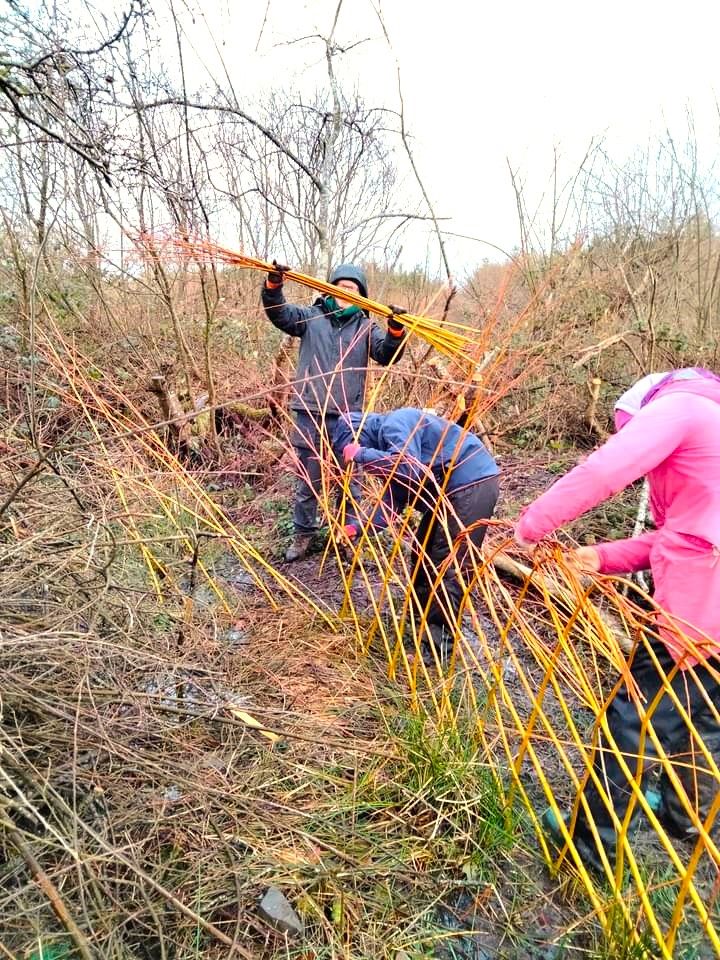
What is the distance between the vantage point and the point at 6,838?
1295 millimetres

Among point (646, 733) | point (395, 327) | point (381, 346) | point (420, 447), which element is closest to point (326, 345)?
point (381, 346)

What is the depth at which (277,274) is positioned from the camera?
3.16m

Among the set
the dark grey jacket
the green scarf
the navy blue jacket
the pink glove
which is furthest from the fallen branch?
the green scarf

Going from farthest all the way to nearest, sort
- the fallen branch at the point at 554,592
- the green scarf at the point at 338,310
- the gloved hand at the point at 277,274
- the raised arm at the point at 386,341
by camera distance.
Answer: the green scarf at the point at 338,310 → the raised arm at the point at 386,341 → the gloved hand at the point at 277,274 → the fallen branch at the point at 554,592

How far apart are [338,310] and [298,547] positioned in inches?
62.4

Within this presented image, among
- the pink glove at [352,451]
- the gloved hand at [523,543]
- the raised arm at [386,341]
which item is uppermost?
the raised arm at [386,341]

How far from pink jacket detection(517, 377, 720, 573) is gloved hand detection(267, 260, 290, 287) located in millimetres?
2116

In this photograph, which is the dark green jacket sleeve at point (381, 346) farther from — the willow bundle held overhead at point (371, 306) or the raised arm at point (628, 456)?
the raised arm at point (628, 456)

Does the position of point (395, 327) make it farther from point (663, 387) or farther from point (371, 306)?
point (663, 387)

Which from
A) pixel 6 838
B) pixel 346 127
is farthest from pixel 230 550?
pixel 346 127

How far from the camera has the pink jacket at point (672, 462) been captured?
58.1 inches

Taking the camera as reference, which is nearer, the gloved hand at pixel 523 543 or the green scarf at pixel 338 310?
the gloved hand at pixel 523 543

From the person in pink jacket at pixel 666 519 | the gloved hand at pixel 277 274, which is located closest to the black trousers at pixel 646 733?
the person in pink jacket at pixel 666 519

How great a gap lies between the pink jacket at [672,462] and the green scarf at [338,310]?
2.28 metres
